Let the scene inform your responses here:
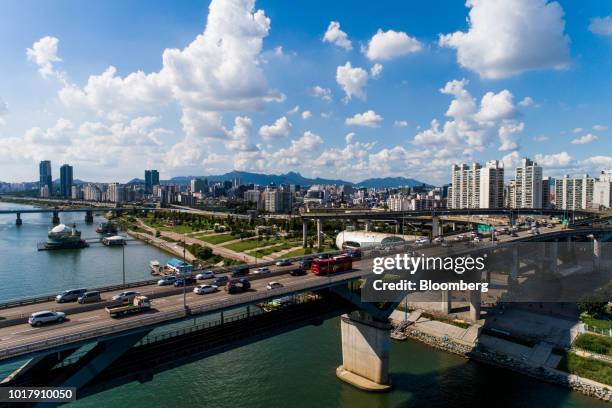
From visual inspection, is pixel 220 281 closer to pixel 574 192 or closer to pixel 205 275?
pixel 205 275

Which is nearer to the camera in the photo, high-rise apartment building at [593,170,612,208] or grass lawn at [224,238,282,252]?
grass lawn at [224,238,282,252]

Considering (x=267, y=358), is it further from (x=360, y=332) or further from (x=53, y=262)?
(x=53, y=262)

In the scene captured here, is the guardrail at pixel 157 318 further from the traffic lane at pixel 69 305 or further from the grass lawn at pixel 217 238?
the grass lawn at pixel 217 238

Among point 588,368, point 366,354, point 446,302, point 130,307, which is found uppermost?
point 130,307

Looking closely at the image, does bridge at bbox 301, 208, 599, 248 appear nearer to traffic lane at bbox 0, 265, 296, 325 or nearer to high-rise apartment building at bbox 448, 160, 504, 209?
high-rise apartment building at bbox 448, 160, 504, 209

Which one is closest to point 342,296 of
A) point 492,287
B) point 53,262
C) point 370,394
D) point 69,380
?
point 370,394

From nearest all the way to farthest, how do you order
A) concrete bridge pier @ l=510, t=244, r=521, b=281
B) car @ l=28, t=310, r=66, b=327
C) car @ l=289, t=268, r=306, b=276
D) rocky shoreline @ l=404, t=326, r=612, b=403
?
car @ l=28, t=310, r=66, b=327 < rocky shoreline @ l=404, t=326, r=612, b=403 < car @ l=289, t=268, r=306, b=276 < concrete bridge pier @ l=510, t=244, r=521, b=281
